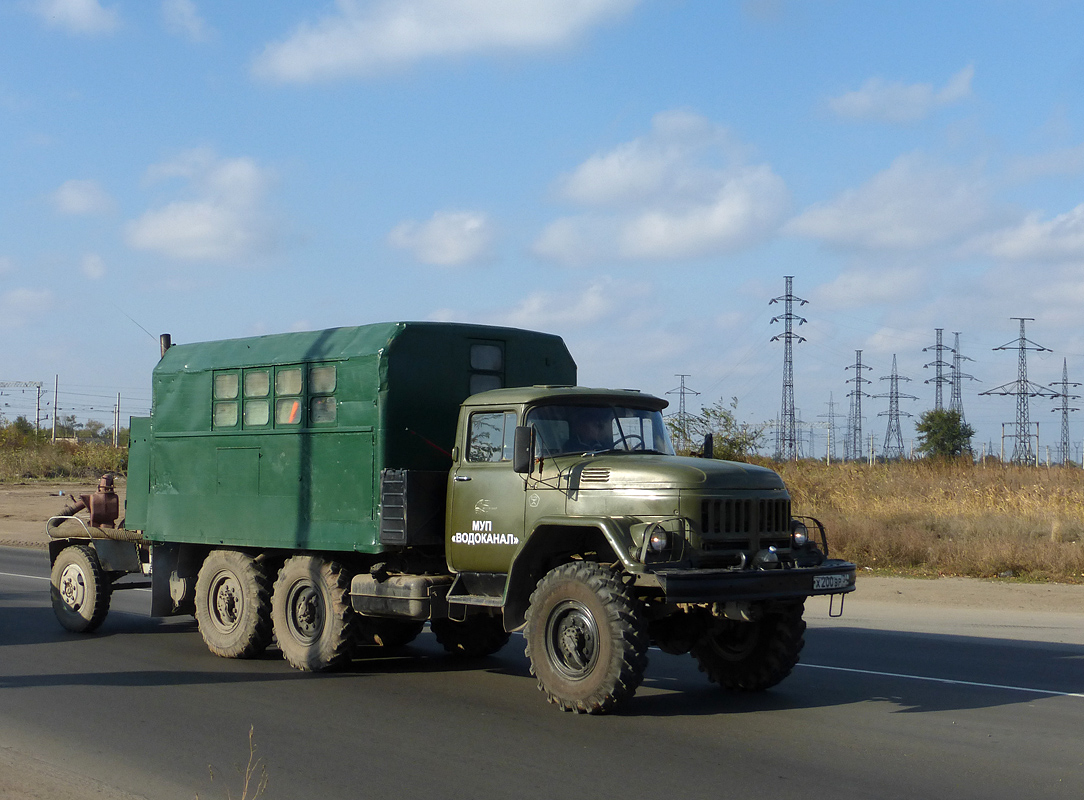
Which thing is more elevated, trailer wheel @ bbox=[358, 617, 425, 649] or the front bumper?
the front bumper

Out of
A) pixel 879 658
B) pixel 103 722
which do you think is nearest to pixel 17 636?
pixel 103 722

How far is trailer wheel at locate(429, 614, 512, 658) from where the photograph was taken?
1164 centimetres

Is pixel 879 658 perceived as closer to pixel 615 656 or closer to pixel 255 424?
pixel 615 656

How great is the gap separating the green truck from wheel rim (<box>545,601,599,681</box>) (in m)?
0.02

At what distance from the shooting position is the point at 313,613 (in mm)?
11172

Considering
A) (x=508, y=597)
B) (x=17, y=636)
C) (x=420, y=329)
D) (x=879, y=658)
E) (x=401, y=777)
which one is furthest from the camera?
(x=17, y=636)

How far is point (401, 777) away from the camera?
6867 mm

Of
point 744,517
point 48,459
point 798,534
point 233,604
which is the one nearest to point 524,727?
point 744,517

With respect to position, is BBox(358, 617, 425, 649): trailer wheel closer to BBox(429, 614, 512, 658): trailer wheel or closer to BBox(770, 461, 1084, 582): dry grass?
BBox(429, 614, 512, 658): trailer wheel

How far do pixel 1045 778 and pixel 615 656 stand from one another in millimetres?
2968

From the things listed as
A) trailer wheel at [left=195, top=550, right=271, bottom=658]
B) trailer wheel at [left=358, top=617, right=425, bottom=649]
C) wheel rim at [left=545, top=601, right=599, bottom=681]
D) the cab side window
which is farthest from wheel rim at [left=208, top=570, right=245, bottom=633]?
wheel rim at [left=545, top=601, right=599, bottom=681]

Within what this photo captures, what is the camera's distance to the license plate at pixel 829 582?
8.98 meters

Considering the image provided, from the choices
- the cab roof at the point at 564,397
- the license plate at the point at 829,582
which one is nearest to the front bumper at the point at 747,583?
the license plate at the point at 829,582

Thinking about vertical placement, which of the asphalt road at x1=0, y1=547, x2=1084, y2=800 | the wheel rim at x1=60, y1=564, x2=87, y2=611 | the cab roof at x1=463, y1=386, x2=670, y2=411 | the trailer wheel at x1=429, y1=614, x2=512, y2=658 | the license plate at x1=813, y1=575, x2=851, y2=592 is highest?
the cab roof at x1=463, y1=386, x2=670, y2=411
